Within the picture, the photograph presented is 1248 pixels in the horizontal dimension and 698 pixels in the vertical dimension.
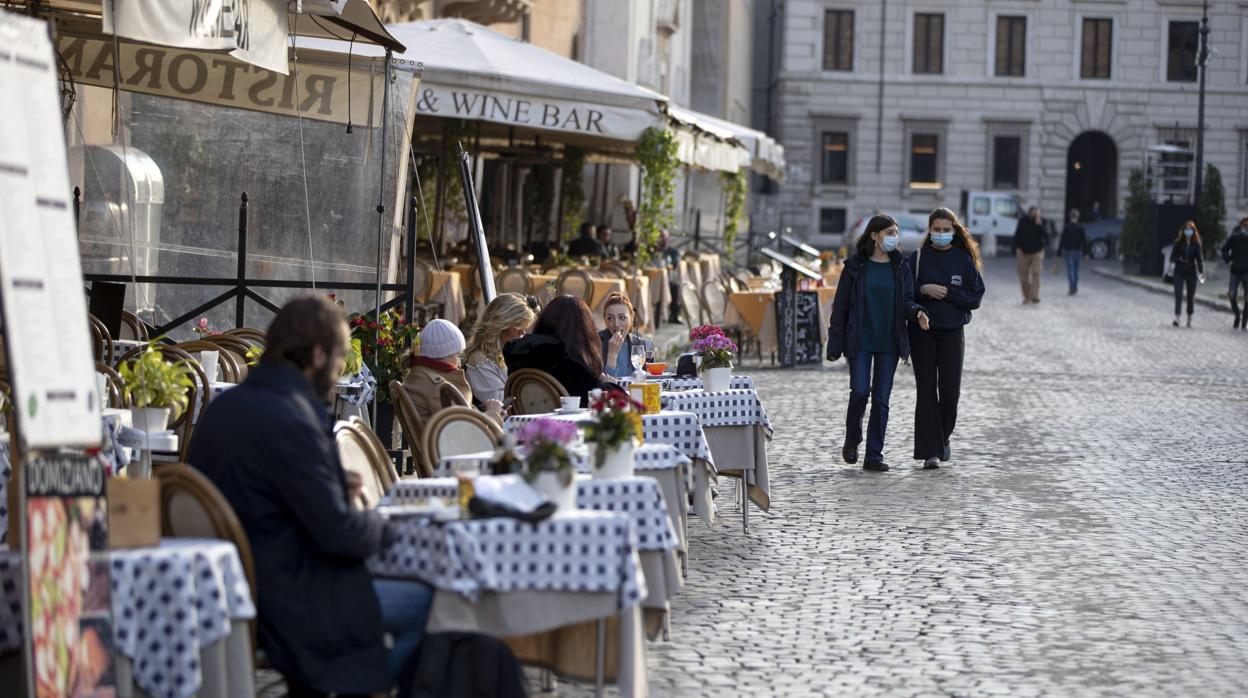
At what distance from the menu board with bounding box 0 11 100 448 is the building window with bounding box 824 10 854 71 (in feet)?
214

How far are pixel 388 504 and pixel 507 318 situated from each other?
12.3 ft

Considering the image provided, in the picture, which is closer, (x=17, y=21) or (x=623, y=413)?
(x=17, y=21)

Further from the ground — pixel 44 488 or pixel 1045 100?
pixel 1045 100

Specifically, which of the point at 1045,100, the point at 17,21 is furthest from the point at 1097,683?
the point at 1045,100

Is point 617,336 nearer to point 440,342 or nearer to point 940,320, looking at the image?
point 440,342

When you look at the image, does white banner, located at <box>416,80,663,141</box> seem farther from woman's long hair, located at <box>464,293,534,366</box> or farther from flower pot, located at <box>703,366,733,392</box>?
flower pot, located at <box>703,366,733,392</box>

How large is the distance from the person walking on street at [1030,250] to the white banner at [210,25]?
2548 centimetres

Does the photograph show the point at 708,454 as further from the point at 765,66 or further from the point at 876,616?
the point at 765,66

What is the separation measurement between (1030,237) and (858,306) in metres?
22.9

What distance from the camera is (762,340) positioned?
21359 millimetres

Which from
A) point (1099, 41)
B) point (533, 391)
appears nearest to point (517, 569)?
point (533, 391)

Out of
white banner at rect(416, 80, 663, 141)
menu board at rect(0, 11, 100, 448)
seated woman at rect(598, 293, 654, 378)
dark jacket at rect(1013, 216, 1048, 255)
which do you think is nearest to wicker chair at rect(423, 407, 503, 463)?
menu board at rect(0, 11, 100, 448)

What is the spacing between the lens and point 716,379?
9961mm

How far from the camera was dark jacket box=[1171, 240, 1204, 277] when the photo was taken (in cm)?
2961
